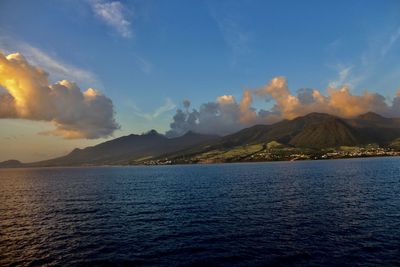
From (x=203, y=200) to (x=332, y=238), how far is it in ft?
178

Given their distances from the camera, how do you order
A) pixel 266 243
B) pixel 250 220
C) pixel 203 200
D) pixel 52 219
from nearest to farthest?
pixel 266 243, pixel 250 220, pixel 52 219, pixel 203 200

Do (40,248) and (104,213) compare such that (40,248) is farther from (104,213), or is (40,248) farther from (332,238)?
(332,238)

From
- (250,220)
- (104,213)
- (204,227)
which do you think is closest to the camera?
(204,227)

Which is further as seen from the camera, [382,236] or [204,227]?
[204,227]

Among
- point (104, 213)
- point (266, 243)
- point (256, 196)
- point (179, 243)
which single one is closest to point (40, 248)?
point (179, 243)

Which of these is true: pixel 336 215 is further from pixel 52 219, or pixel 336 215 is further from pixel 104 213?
pixel 52 219

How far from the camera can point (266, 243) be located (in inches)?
2048

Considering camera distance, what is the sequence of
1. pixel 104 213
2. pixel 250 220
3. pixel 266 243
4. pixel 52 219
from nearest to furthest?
pixel 266 243 → pixel 250 220 → pixel 52 219 → pixel 104 213

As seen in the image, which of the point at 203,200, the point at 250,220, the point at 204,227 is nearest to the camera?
the point at 204,227

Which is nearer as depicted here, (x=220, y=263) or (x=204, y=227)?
(x=220, y=263)

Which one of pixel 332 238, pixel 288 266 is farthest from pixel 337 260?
pixel 332 238

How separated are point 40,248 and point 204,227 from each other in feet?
102

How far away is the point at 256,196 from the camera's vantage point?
4227 inches

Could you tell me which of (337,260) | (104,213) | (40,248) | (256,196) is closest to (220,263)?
(337,260)
